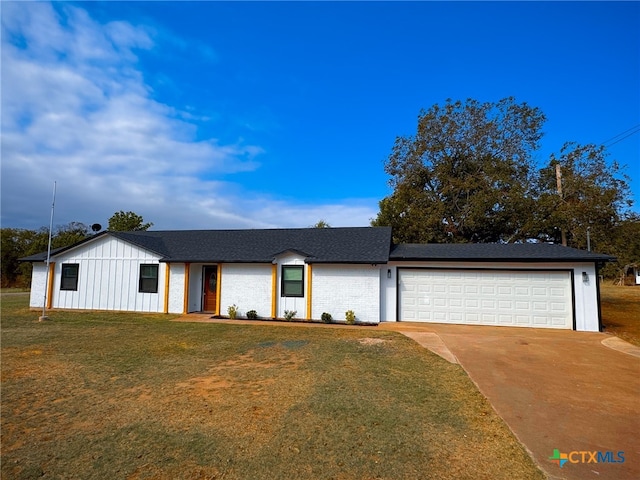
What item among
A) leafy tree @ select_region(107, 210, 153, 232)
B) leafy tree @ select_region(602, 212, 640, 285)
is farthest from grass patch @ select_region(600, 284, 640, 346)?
leafy tree @ select_region(107, 210, 153, 232)

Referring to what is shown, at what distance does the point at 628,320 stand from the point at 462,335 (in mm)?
9976

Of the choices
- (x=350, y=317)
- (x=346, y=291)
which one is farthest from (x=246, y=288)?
(x=350, y=317)

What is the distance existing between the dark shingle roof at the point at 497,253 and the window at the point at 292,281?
3.90 m

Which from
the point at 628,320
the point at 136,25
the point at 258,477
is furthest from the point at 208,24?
the point at 628,320

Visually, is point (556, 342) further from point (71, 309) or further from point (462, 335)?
point (71, 309)

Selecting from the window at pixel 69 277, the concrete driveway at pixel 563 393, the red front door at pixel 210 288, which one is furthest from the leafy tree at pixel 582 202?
the window at pixel 69 277

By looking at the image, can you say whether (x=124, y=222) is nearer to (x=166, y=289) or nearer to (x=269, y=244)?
(x=166, y=289)

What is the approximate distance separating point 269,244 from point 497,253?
32.6 ft

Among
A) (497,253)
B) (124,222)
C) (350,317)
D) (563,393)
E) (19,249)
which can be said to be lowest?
(563,393)

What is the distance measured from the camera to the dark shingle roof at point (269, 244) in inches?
565

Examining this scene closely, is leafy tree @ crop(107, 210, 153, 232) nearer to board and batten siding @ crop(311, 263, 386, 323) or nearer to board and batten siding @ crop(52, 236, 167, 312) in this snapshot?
board and batten siding @ crop(52, 236, 167, 312)

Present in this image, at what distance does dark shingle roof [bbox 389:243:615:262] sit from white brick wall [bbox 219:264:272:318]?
556cm

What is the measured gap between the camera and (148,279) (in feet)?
51.9

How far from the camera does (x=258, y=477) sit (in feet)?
10.5
